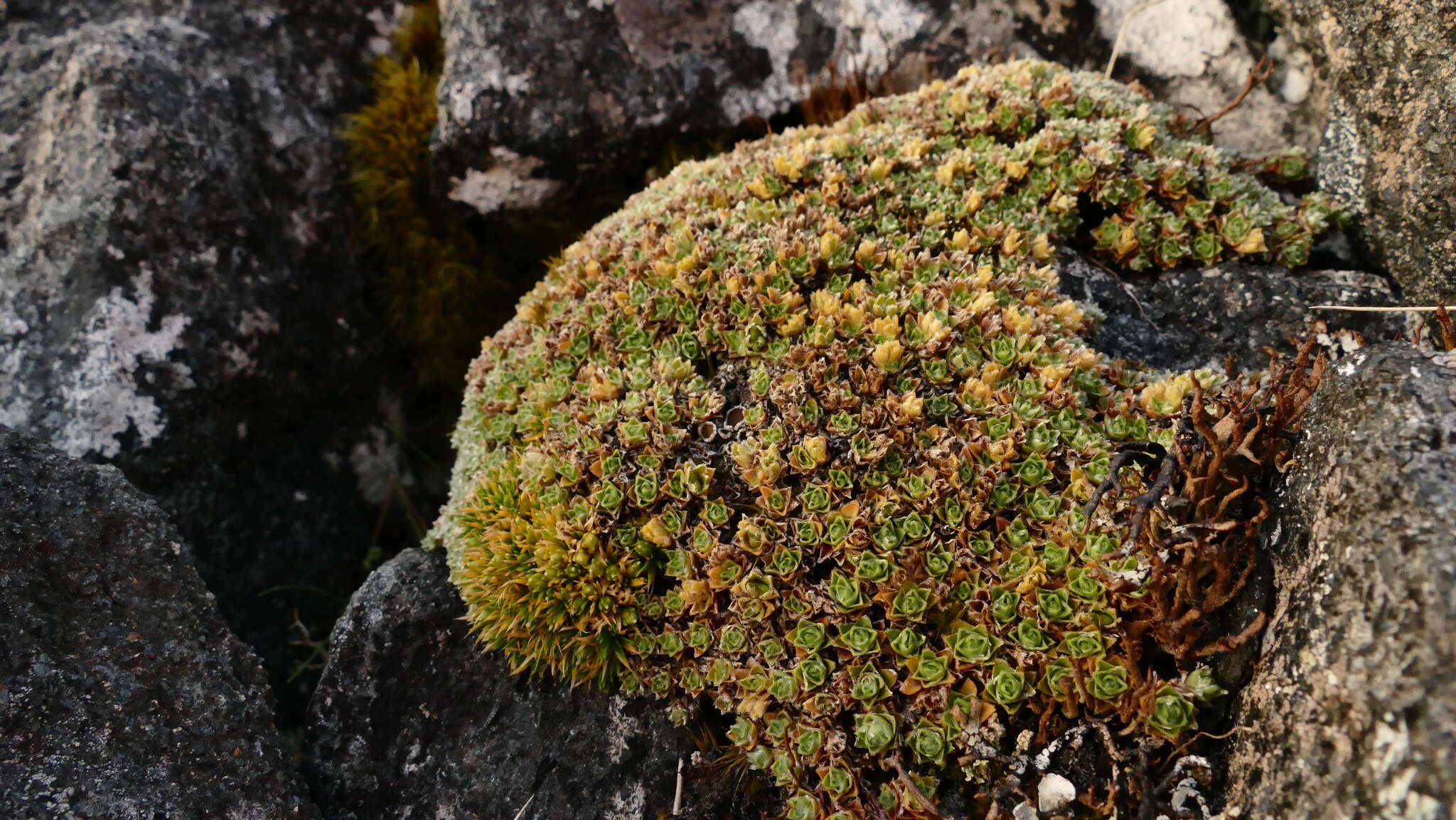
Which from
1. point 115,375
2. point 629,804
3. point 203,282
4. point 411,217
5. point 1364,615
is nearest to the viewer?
point 1364,615

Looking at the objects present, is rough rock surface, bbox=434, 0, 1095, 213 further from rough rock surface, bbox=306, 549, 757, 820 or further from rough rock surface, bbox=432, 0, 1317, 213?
rough rock surface, bbox=306, 549, 757, 820

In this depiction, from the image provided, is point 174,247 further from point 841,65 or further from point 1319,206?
point 1319,206

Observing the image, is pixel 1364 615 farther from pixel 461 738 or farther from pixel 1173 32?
pixel 1173 32

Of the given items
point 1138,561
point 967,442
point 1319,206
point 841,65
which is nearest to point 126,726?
point 967,442

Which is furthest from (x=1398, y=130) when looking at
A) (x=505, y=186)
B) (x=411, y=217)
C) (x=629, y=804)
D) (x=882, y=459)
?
(x=411, y=217)

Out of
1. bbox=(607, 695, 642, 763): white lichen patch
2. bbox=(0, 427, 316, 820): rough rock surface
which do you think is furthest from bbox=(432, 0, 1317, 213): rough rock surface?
bbox=(607, 695, 642, 763): white lichen patch

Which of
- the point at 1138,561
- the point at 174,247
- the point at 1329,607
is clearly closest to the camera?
the point at 1329,607
